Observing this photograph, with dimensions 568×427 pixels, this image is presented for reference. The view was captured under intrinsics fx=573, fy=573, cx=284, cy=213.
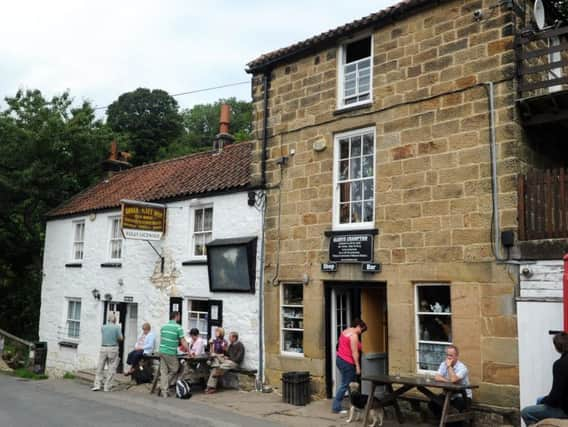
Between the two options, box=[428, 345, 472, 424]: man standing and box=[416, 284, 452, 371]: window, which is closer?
box=[428, 345, 472, 424]: man standing

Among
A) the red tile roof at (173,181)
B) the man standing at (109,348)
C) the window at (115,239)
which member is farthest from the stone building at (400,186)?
the window at (115,239)

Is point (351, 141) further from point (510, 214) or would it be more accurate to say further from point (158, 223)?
point (158, 223)

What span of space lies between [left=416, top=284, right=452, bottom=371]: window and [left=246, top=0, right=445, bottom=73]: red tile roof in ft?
17.0

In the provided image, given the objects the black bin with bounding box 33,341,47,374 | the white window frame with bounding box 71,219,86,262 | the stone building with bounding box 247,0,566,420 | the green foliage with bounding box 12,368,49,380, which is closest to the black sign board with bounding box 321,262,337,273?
the stone building with bounding box 247,0,566,420

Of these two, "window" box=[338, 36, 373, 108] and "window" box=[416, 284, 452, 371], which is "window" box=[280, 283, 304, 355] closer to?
"window" box=[416, 284, 452, 371]

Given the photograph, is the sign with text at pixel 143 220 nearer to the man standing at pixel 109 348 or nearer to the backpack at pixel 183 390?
the man standing at pixel 109 348

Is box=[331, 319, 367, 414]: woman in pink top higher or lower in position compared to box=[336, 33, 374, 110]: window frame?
lower

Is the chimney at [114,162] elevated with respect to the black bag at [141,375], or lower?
elevated

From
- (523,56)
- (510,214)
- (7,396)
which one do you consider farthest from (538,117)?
(7,396)

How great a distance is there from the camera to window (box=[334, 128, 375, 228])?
11266 mm

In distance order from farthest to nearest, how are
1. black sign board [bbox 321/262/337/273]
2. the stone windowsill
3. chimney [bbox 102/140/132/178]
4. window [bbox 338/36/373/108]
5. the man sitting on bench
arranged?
1. chimney [bbox 102/140/132/178]
2. the stone windowsill
3. the man sitting on bench
4. window [bbox 338/36/373/108]
5. black sign board [bbox 321/262/337/273]

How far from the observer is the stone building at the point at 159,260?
529 inches

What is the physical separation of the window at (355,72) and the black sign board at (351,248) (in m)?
2.74

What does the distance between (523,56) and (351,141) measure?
3.64 metres
